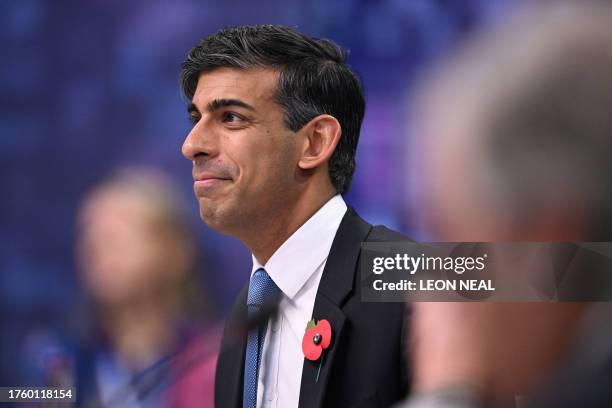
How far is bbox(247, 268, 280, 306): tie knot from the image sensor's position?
1.81 metres

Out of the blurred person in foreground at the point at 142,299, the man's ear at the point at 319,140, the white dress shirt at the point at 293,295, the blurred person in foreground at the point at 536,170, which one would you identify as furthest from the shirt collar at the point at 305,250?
the blurred person in foreground at the point at 536,170

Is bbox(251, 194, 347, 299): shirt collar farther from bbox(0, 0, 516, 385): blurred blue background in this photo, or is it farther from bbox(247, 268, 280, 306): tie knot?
bbox(0, 0, 516, 385): blurred blue background

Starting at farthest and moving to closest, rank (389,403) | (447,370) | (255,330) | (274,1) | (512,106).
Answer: (274,1) → (255,330) → (389,403) → (447,370) → (512,106)

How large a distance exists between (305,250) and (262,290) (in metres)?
0.13

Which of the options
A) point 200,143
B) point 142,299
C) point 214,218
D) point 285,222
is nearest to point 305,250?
point 285,222

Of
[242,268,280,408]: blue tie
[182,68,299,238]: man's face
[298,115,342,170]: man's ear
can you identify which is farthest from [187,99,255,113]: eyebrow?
[242,268,280,408]: blue tie

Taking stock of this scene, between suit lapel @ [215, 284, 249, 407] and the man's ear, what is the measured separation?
34cm

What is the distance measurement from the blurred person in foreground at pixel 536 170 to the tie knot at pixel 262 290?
1186 millimetres

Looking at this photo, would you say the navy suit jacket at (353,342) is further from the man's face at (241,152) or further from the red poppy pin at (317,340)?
the man's face at (241,152)

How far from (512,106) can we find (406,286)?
120 centimetres

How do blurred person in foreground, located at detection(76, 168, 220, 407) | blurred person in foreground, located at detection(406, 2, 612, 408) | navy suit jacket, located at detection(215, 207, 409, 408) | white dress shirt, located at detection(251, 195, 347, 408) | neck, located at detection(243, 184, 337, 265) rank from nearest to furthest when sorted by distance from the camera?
blurred person in foreground, located at detection(406, 2, 612, 408)
navy suit jacket, located at detection(215, 207, 409, 408)
white dress shirt, located at detection(251, 195, 347, 408)
neck, located at detection(243, 184, 337, 265)
blurred person in foreground, located at detection(76, 168, 220, 407)

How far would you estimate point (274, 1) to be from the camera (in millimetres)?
1988

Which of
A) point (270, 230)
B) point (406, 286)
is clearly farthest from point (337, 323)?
point (270, 230)

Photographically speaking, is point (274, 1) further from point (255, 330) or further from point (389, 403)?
point (389, 403)
